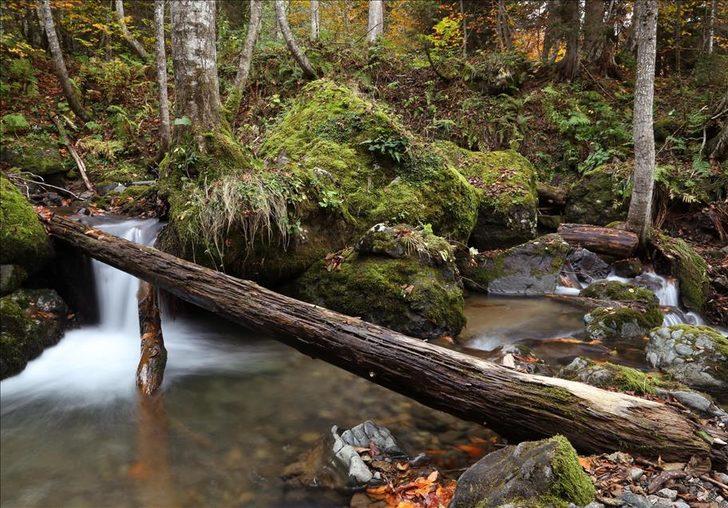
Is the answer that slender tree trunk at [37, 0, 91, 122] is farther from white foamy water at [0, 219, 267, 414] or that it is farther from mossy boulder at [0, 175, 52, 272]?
mossy boulder at [0, 175, 52, 272]

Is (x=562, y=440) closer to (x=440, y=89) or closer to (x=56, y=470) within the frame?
(x=56, y=470)

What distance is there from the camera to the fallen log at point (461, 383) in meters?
2.96

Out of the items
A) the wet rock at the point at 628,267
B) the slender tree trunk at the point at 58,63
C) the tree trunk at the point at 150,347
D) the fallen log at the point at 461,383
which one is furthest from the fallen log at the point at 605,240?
the slender tree trunk at the point at 58,63

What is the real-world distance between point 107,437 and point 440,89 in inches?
562

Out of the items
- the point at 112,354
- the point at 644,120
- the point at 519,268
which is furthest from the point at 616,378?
the point at 644,120

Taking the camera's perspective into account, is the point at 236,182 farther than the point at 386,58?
No

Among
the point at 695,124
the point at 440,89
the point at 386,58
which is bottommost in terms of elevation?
the point at 695,124

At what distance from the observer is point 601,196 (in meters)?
11.4

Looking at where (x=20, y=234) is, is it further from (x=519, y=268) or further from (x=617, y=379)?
(x=519, y=268)

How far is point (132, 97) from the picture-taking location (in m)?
14.6

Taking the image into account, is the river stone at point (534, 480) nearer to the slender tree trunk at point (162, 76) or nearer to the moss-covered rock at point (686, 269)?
the moss-covered rock at point (686, 269)

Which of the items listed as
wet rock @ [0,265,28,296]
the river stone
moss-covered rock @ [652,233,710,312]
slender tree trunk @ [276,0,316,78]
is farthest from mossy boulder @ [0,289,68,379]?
moss-covered rock @ [652,233,710,312]

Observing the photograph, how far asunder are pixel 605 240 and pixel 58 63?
1428 cm

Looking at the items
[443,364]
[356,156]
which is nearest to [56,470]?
[443,364]
